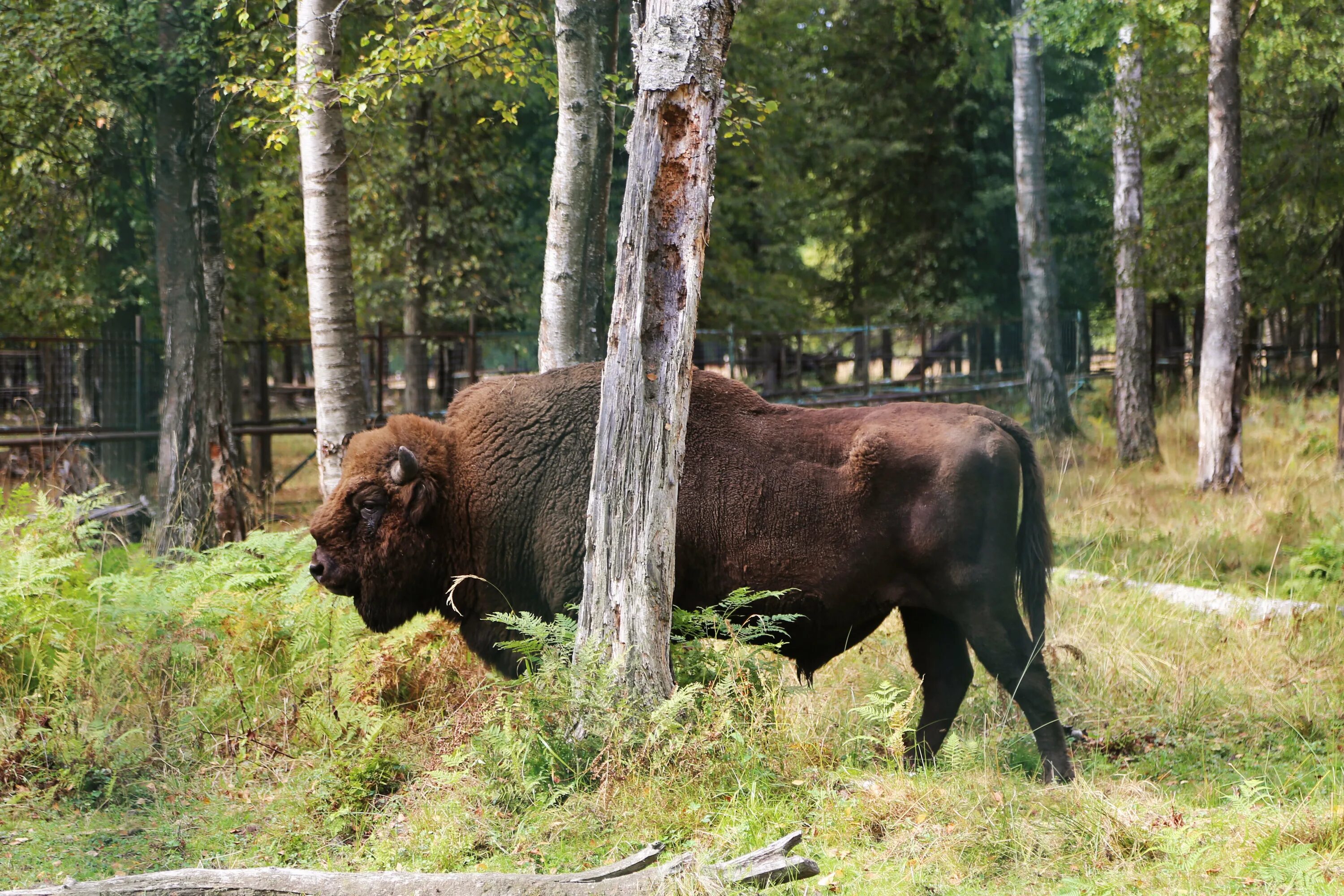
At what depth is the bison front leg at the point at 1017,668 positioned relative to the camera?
5.63 metres

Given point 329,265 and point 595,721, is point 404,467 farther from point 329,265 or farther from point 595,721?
point 329,265

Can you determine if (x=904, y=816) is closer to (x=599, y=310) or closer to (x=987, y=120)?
(x=599, y=310)

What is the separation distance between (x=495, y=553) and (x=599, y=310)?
3.30 metres

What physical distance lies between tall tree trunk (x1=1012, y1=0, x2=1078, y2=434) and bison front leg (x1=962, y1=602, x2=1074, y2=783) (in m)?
13.8

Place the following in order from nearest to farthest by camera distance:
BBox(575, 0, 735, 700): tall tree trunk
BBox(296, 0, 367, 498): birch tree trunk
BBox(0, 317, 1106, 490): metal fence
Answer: BBox(575, 0, 735, 700): tall tree trunk
BBox(296, 0, 367, 498): birch tree trunk
BBox(0, 317, 1106, 490): metal fence

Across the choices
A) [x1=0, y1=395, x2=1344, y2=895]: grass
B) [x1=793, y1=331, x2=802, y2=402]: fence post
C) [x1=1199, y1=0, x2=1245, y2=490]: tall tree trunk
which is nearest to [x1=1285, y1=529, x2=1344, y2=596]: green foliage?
[x1=0, y1=395, x2=1344, y2=895]: grass

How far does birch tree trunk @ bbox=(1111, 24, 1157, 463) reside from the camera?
52.9ft

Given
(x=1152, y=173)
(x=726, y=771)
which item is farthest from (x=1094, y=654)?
(x=1152, y=173)

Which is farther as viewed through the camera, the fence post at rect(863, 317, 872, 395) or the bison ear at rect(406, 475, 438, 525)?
the fence post at rect(863, 317, 872, 395)

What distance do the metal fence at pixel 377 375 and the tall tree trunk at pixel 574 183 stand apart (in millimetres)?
1306

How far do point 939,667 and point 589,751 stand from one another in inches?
87.3

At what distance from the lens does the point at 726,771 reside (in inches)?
183

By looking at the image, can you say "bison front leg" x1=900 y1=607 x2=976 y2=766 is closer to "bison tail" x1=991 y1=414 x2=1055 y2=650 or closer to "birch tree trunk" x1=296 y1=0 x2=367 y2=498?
"bison tail" x1=991 y1=414 x2=1055 y2=650

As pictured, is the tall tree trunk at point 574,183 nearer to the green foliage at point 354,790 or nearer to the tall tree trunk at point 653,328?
the tall tree trunk at point 653,328
